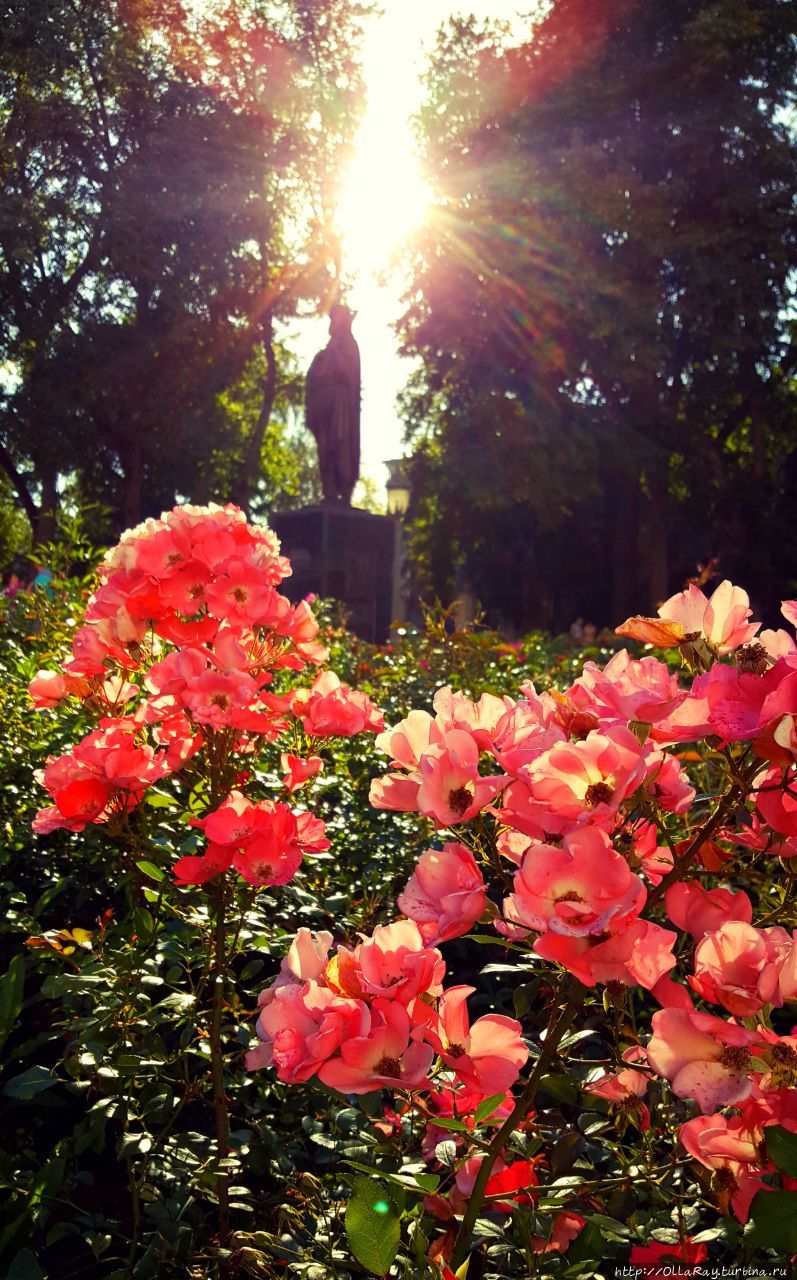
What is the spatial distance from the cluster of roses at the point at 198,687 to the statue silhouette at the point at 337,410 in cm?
1238

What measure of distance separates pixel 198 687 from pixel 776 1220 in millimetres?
983

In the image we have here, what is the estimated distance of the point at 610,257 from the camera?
1839 centimetres

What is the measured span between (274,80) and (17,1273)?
75.6 feet

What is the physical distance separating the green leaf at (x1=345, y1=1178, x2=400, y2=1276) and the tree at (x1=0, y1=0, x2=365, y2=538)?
18524 mm

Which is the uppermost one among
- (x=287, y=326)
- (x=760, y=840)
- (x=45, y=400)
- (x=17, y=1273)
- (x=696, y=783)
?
(x=287, y=326)

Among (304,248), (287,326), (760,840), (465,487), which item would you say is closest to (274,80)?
(304,248)

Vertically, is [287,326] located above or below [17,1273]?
above

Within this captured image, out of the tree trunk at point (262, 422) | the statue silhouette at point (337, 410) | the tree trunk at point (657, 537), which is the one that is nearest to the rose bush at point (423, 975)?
the statue silhouette at point (337, 410)

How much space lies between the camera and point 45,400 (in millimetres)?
19219

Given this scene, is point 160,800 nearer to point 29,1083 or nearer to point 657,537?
point 29,1083

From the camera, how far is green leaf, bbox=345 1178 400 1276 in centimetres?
85

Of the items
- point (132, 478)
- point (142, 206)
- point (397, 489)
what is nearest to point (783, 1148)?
point (397, 489)

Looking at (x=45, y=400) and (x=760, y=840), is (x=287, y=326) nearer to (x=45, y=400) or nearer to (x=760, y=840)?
(x=45, y=400)

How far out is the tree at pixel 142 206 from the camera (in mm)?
19062
